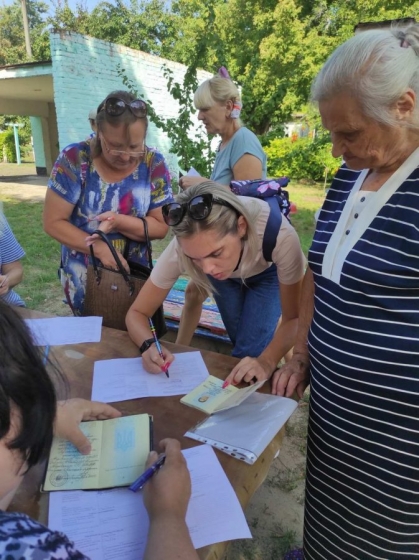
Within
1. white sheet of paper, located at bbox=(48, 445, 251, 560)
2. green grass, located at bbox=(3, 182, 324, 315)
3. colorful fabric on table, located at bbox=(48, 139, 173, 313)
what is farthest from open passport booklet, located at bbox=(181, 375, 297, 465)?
green grass, located at bbox=(3, 182, 324, 315)

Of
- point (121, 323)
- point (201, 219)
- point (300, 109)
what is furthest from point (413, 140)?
point (300, 109)

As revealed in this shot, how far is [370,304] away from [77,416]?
2.79 ft

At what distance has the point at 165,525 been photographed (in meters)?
0.82

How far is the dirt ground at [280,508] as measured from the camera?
192 cm

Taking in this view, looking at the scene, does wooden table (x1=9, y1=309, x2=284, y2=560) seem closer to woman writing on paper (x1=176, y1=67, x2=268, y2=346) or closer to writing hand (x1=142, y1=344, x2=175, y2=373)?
writing hand (x1=142, y1=344, x2=175, y2=373)

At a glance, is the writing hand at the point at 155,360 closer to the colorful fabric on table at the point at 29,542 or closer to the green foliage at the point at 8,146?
the colorful fabric on table at the point at 29,542

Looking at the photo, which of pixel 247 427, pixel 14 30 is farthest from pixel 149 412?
pixel 14 30

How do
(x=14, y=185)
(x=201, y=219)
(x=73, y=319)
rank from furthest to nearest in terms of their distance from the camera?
1. (x=14, y=185)
2. (x=73, y=319)
3. (x=201, y=219)

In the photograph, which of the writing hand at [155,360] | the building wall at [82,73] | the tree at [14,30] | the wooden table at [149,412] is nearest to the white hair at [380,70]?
the wooden table at [149,412]

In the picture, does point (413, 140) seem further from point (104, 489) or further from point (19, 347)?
point (104, 489)

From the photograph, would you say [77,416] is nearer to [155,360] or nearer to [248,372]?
[155,360]

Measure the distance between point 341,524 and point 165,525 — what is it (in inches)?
27.6

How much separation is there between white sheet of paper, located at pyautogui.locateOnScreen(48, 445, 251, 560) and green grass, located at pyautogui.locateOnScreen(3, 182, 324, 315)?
3.46 m

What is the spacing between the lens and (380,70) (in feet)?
3.21
